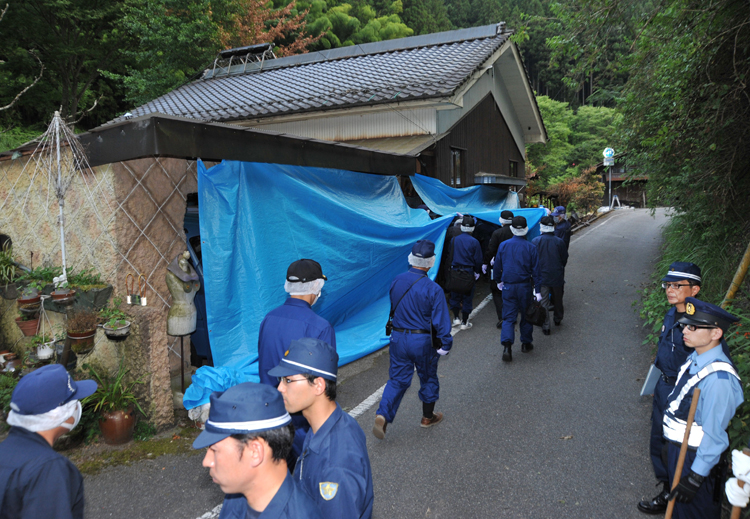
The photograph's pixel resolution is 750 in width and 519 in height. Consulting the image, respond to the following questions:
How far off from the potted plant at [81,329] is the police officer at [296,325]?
7.19ft

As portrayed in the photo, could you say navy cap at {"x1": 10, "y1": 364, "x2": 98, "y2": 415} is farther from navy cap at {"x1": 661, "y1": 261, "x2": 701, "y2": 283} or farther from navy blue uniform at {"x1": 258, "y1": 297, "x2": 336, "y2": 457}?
navy cap at {"x1": 661, "y1": 261, "x2": 701, "y2": 283}

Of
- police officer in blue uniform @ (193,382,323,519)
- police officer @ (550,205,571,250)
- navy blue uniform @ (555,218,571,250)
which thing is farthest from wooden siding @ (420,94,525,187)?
police officer in blue uniform @ (193,382,323,519)

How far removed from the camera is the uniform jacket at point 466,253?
784cm

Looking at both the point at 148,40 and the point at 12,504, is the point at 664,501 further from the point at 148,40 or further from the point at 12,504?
the point at 148,40

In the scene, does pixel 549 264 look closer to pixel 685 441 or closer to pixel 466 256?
pixel 466 256

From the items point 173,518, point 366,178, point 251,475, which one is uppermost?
point 366,178

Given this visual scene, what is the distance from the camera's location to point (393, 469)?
3.98m

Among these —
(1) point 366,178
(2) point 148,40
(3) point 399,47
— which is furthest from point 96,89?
(1) point 366,178

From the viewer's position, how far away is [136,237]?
14.9 feet

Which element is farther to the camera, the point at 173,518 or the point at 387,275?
the point at 387,275

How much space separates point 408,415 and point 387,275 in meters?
2.78

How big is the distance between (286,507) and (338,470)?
1.05 feet

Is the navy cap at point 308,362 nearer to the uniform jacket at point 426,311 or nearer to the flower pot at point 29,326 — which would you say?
the uniform jacket at point 426,311

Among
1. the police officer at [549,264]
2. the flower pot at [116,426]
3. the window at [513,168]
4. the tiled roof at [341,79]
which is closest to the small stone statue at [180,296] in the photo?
the flower pot at [116,426]
